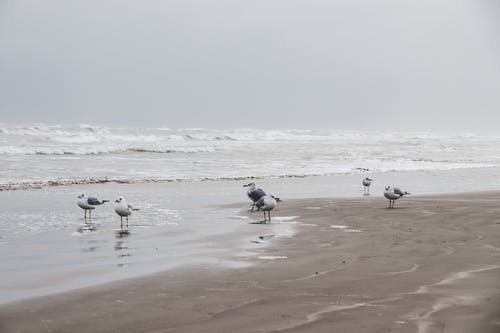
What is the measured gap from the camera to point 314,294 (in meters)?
5.29

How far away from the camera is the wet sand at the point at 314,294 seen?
14.4 feet

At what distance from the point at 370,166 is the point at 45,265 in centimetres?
2281

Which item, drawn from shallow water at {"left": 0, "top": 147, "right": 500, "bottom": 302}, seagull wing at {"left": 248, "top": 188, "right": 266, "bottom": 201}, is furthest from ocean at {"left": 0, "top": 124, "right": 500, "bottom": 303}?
seagull wing at {"left": 248, "top": 188, "right": 266, "bottom": 201}

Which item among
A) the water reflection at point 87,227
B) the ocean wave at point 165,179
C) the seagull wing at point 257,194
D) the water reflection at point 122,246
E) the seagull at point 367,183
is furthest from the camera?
Answer: the ocean wave at point 165,179

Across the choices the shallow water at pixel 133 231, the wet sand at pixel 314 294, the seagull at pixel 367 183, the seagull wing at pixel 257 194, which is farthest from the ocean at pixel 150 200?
the wet sand at pixel 314 294

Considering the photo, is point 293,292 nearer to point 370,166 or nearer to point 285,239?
point 285,239

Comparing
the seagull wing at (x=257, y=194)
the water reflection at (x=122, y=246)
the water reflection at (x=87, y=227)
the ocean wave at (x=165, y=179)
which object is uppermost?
the ocean wave at (x=165, y=179)

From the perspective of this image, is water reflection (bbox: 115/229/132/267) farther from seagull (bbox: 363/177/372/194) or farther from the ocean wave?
seagull (bbox: 363/177/372/194)

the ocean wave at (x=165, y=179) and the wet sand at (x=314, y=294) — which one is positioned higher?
the ocean wave at (x=165, y=179)

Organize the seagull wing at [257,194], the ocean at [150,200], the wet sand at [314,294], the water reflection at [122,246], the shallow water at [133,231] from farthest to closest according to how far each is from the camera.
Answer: the seagull wing at [257,194]
the water reflection at [122,246]
the ocean at [150,200]
the shallow water at [133,231]
the wet sand at [314,294]

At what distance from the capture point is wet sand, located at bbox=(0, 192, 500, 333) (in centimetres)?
439

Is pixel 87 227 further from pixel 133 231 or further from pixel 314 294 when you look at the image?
pixel 314 294

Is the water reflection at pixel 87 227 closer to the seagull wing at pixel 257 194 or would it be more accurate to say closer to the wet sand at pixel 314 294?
the wet sand at pixel 314 294

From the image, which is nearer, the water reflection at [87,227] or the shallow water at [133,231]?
the shallow water at [133,231]
